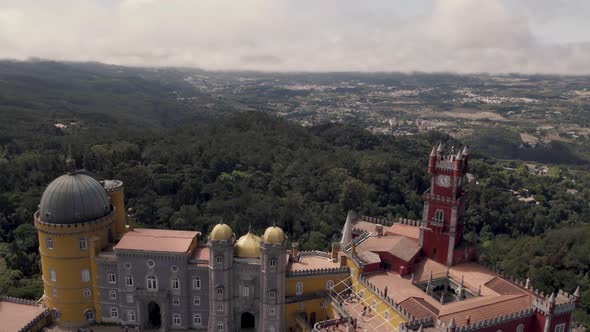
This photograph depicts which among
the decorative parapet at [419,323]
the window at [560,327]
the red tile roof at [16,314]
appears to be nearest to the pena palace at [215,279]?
the red tile roof at [16,314]

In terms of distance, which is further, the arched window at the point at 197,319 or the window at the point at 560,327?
the arched window at the point at 197,319

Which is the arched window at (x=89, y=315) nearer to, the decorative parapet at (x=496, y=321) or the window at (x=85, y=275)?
the window at (x=85, y=275)

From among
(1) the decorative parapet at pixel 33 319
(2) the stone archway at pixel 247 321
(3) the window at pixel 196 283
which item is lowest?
(2) the stone archway at pixel 247 321

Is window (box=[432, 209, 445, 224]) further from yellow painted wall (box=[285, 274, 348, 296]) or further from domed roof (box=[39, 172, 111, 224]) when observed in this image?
domed roof (box=[39, 172, 111, 224])

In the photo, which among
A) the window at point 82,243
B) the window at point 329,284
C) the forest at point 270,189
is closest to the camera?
the window at point 82,243

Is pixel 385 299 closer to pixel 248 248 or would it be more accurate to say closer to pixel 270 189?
pixel 248 248

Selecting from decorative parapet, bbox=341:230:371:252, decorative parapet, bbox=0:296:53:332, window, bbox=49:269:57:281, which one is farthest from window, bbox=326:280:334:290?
decorative parapet, bbox=0:296:53:332

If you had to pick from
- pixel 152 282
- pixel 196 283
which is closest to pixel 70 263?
pixel 152 282
